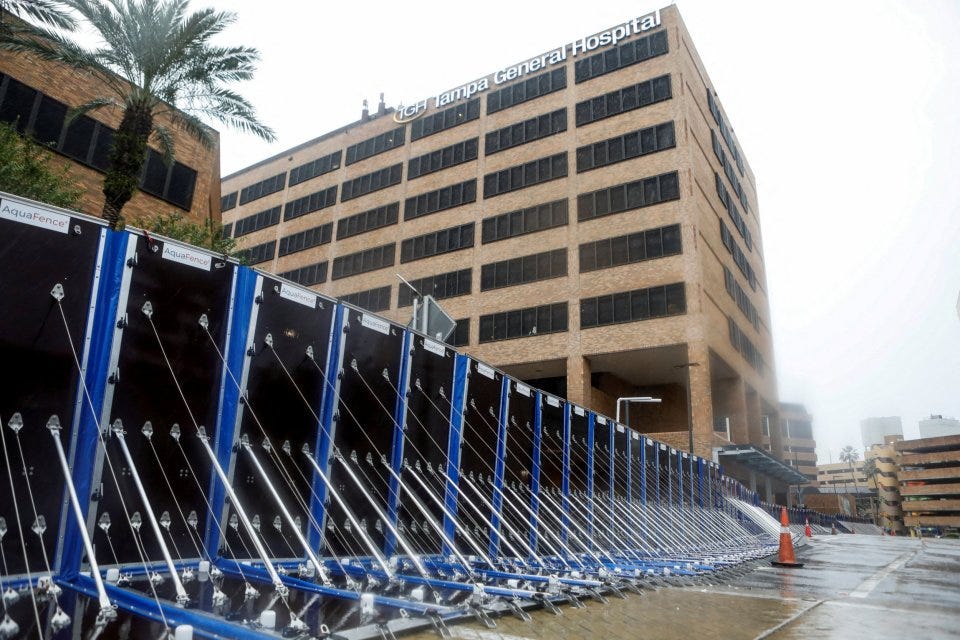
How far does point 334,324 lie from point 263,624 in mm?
4097

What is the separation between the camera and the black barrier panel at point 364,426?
7.21m

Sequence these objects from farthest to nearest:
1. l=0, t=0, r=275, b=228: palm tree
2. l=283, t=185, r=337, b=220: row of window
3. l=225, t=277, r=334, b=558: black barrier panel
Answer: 1. l=283, t=185, r=337, b=220: row of window
2. l=0, t=0, r=275, b=228: palm tree
3. l=225, t=277, r=334, b=558: black barrier panel

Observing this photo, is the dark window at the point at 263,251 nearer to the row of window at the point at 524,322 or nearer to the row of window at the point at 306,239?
the row of window at the point at 306,239

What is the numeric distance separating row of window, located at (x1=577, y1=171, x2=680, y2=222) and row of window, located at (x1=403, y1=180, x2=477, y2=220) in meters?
9.18

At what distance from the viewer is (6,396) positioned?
4656 mm

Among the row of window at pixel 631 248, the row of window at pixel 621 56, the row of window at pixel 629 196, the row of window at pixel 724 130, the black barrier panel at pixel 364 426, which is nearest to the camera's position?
the black barrier panel at pixel 364 426

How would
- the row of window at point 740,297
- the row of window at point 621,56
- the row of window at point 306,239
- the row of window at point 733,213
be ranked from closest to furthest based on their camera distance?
the row of window at point 621,56
the row of window at point 740,297
the row of window at point 733,213
the row of window at point 306,239

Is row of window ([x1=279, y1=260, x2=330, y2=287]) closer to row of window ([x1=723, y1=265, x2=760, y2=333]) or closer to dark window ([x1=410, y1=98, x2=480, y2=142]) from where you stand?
dark window ([x1=410, y1=98, x2=480, y2=142])

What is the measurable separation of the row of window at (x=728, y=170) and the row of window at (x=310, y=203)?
103ft

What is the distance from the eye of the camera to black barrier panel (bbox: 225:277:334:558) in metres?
6.30

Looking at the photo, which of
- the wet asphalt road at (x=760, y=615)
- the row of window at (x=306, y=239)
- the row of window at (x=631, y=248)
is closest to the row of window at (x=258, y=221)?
the row of window at (x=306, y=239)

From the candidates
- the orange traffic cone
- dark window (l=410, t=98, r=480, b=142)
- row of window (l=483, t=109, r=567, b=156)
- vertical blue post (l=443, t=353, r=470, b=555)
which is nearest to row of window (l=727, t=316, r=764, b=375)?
row of window (l=483, t=109, r=567, b=156)

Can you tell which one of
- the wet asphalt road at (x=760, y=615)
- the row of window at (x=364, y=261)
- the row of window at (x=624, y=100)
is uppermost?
the row of window at (x=624, y=100)

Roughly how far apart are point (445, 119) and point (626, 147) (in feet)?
53.9
